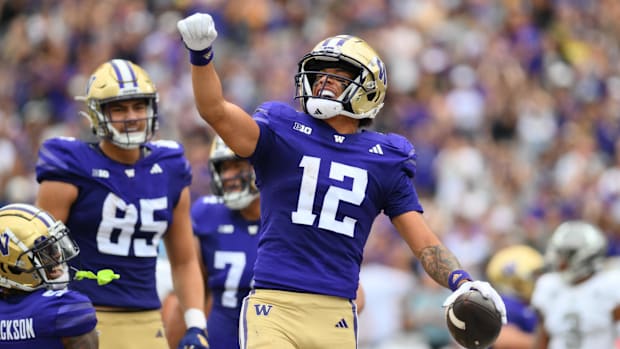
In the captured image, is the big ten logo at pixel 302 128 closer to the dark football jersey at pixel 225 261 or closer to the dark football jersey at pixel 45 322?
the dark football jersey at pixel 45 322

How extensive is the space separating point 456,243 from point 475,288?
28.0ft

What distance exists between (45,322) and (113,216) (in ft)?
3.75

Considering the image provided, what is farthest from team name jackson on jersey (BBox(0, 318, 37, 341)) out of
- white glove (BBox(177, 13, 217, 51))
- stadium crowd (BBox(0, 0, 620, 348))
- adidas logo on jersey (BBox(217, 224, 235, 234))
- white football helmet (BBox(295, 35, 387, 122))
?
stadium crowd (BBox(0, 0, 620, 348))

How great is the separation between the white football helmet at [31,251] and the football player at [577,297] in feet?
12.7

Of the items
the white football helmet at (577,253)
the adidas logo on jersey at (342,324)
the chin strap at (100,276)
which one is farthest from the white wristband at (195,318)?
the white football helmet at (577,253)

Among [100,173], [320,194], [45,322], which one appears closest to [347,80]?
[320,194]

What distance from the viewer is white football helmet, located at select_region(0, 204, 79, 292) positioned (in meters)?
5.29

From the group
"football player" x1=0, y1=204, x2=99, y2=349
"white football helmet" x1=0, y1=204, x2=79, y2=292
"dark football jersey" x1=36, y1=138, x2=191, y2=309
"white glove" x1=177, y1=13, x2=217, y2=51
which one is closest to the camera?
"white glove" x1=177, y1=13, x2=217, y2=51

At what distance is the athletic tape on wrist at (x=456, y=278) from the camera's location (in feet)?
17.9

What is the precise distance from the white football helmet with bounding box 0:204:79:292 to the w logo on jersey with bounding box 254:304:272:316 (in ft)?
2.82

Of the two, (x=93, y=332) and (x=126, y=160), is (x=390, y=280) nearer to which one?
(x=126, y=160)

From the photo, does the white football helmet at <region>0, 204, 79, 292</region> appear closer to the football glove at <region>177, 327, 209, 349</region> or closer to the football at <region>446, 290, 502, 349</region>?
the football glove at <region>177, 327, 209, 349</region>

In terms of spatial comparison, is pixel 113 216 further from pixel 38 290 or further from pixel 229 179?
pixel 229 179

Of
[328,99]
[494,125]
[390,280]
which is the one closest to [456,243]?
[390,280]
